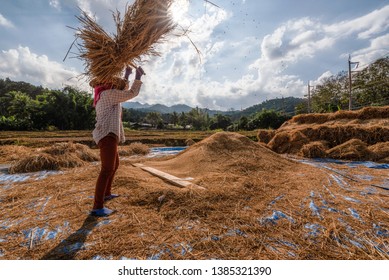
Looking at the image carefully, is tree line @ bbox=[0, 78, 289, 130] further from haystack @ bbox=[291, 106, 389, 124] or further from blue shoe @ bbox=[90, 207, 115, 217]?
blue shoe @ bbox=[90, 207, 115, 217]

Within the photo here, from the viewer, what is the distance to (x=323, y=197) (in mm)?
2322

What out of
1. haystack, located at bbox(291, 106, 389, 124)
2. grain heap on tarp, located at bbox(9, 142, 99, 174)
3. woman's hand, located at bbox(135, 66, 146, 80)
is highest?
woman's hand, located at bbox(135, 66, 146, 80)

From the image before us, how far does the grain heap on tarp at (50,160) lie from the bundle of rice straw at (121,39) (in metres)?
2.86

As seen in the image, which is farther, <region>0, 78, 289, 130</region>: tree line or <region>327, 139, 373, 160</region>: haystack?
<region>0, 78, 289, 130</region>: tree line

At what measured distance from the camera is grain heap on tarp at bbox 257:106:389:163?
5.35 metres

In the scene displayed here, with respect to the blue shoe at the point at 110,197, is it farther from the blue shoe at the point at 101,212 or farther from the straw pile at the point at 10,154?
the straw pile at the point at 10,154

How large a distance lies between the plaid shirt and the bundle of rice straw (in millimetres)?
281

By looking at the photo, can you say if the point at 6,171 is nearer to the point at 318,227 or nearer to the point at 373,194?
the point at 318,227

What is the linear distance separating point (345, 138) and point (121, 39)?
652 centimetres

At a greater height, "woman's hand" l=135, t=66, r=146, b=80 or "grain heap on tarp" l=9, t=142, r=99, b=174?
"woman's hand" l=135, t=66, r=146, b=80

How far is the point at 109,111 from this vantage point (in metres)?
2.04

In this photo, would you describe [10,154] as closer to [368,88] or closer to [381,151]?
[381,151]

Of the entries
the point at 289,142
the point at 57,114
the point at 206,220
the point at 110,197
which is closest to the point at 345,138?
the point at 289,142

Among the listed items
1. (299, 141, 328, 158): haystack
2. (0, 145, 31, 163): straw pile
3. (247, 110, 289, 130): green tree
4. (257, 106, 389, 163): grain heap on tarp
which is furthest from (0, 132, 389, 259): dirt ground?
(247, 110, 289, 130): green tree
